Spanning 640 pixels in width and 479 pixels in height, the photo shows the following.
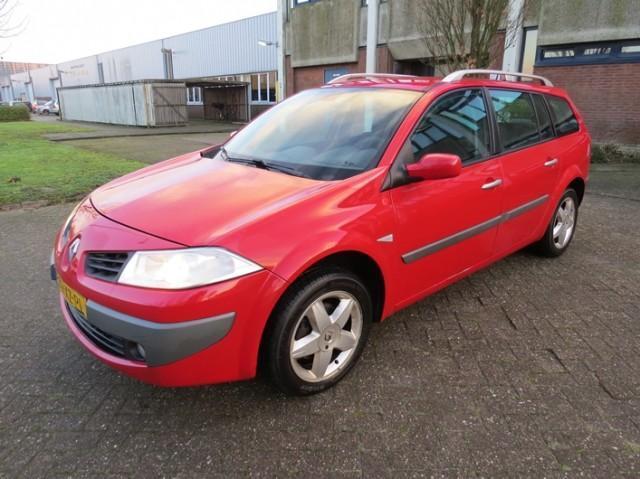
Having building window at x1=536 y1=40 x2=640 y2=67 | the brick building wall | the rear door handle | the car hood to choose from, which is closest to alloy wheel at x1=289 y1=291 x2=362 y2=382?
the car hood

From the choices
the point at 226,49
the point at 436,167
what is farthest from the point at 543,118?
the point at 226,49

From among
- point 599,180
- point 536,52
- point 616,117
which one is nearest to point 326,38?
point 536,52

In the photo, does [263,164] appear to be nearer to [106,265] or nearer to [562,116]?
[106,265]

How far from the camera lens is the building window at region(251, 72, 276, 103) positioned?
28.2m

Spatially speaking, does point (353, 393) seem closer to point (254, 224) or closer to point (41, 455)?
point (254, 224)

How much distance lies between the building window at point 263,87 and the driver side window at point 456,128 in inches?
1012

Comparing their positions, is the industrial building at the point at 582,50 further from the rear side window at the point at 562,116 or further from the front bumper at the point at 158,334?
the front bumper at the point at 158,334

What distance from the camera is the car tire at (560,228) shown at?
436 cm

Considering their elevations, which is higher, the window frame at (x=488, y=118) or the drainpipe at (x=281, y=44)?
the drainpipe at (x=281, y=44)

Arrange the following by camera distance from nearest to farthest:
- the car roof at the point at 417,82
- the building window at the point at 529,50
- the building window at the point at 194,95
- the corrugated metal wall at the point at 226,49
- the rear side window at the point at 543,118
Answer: the car roof at the point at 417,82 < the rear side window at the point at 543,118 < the building window at the point at 529,50 < the corrugated metal wall at the point at 226,49 < the building window at the point at 194,95

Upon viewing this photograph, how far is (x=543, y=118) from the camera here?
13.5ft

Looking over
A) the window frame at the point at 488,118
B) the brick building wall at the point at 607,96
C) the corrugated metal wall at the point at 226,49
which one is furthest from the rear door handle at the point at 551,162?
the corrugated metal wall at the point at 226,49

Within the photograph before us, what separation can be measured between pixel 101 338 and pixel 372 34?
55.3 ft

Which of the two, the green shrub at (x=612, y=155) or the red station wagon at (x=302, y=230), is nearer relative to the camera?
the red station wagon at (x=302, y=230)
